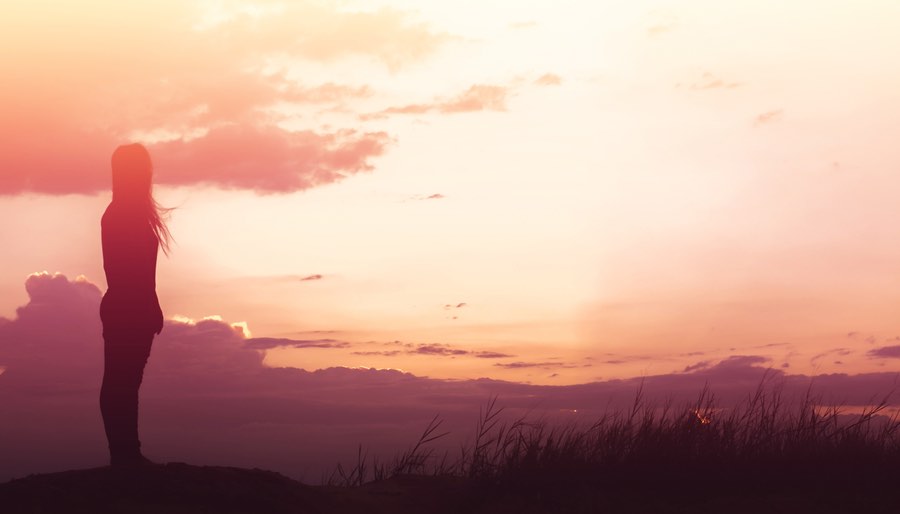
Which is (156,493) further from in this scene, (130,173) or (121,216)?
(130,173)

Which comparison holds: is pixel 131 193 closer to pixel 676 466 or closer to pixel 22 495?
pixel 22 495

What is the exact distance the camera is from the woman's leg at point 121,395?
32.7 ft

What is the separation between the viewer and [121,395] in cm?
1000

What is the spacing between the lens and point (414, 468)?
11625 millimetres

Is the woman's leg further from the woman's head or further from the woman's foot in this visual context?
the woman's head

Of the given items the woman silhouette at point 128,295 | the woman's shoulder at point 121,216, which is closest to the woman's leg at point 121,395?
the woman silhouette at point 128,295

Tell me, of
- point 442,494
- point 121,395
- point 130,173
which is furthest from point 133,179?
point 442,494

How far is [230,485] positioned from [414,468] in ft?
9.26

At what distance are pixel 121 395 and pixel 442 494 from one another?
349 centimetres

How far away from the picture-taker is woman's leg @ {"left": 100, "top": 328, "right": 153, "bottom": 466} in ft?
32.7

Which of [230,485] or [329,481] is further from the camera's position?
[329,481]

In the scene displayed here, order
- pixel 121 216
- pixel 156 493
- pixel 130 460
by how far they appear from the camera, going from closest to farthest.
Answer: pixel 156 493 → pixel 130 460 → pixel 121 216

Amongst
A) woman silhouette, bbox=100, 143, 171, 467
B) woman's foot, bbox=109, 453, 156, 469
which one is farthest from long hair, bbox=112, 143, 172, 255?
woman's foot, bbox=109, 453, 156, 469

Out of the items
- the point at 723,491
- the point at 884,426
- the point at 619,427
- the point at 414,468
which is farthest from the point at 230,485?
the point at 884,426
